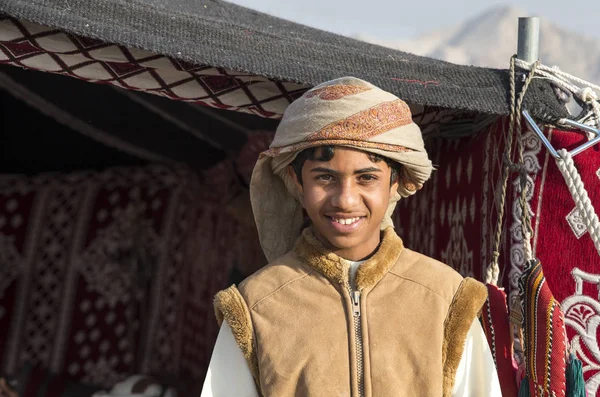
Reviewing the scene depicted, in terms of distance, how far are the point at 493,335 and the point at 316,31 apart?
140 cm

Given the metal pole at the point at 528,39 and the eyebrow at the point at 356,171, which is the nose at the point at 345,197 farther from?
the metal pole at the point at 528,39

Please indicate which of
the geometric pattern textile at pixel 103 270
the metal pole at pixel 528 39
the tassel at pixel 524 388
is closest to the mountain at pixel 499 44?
the geometric pattern textile at pixel 103 270

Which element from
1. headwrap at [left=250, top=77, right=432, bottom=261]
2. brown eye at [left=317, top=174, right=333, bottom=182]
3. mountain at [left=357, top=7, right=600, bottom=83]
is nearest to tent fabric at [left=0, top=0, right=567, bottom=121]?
headwrap at [left=250, top=77, right=432, bottom=261]

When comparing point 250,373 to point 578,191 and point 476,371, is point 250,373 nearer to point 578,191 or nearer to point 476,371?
point 476,371

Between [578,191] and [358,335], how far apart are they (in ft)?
2.84

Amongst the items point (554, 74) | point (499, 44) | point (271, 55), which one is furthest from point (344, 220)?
point (499, 44)

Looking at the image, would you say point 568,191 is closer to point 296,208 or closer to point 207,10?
point 296,208

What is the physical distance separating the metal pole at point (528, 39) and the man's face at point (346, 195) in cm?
77

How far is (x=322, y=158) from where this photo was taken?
2.12 meters

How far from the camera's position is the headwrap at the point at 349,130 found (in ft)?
6.86

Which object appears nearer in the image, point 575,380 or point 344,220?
point 344,220

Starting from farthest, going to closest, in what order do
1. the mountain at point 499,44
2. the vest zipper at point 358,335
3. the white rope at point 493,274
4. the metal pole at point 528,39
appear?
the mountain at point 499,44 < the metal pole at point 528,39 < the white rope at point 493,274 < the vest zipper at point 358,335

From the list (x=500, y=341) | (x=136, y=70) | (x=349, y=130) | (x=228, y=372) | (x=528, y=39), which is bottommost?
(x=228, y=372)

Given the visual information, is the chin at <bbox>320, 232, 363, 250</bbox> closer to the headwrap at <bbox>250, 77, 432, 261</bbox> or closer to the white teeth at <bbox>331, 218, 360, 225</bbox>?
the white teeth at <bbox>331, 218, 360, 225</bbox>
